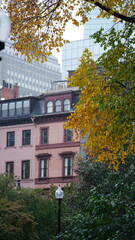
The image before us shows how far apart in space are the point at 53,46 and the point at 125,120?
4.36 metres

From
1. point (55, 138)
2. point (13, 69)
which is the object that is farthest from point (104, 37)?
point (13, 69)

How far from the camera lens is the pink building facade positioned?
6372 cm

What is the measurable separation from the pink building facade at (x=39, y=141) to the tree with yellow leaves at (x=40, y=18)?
41.0 metres

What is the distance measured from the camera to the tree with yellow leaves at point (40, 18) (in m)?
19.8

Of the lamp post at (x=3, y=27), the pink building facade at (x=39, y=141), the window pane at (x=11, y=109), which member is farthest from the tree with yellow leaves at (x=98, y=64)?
the window pane at (x=11, y=109)

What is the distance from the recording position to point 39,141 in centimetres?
6606

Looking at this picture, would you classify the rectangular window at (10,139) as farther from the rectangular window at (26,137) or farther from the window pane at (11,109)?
the window pane at (11,109)

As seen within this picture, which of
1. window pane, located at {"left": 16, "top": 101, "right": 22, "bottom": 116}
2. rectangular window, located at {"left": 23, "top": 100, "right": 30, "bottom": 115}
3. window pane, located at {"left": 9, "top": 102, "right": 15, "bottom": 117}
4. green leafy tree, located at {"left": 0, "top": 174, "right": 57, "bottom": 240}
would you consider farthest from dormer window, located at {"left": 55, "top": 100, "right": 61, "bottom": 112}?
green leafy tree, located at {"left": 0, "top": 174, "right": 57, "bottom": 240}

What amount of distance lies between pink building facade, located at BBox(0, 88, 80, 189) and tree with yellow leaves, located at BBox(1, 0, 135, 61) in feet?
134

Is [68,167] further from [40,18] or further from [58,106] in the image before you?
[40,18]

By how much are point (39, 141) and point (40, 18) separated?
151 ft

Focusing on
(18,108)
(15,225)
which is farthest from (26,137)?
(15,225)

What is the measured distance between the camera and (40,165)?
65188 millimetres

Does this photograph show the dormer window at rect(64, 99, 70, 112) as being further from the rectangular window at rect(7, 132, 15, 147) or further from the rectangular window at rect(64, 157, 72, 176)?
the rectangular window at rect(7, 132, 15, 147)
